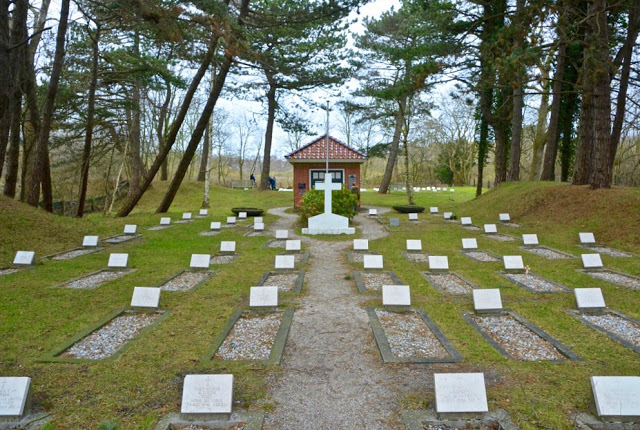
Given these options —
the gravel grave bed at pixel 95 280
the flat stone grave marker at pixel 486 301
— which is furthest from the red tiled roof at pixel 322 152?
the flat stone grave marker at pixel 486 301

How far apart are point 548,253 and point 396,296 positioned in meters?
6.71

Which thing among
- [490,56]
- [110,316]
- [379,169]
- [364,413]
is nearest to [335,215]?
[490,56]

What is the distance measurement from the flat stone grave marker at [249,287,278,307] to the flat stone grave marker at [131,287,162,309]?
1.42 m

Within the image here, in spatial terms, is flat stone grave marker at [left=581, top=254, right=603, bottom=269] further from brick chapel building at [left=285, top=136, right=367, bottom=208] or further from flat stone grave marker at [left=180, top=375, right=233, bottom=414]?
brick chapel building at [left=285, top=136, right=367, bottom=208]

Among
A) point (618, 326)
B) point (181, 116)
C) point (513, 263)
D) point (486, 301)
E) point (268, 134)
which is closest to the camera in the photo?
point (618, 326)

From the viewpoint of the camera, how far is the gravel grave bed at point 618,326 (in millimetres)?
4945

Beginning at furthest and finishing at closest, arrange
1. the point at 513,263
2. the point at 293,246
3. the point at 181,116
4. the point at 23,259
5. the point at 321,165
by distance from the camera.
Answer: the point at 321,165 → the point at 181,116 → the point at 293,246 → the point at 23,259 → the point at 513,263

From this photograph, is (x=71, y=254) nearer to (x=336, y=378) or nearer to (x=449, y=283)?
(x=336, y=378)

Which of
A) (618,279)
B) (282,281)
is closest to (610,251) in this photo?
(618,279)

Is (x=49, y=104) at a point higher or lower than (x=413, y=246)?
higher

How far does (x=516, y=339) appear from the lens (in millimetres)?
4949

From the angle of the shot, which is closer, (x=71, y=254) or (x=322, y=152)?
(x=71, y=254)

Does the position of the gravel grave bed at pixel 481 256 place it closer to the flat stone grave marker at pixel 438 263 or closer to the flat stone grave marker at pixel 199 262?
the flat stone grave marker at pixel 438 263

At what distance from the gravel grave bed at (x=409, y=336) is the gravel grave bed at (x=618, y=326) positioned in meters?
2.36
